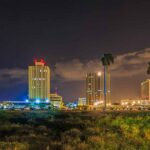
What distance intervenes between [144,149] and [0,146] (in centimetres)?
687

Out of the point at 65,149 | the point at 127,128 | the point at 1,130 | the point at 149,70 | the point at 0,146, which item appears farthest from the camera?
the point at 149,70

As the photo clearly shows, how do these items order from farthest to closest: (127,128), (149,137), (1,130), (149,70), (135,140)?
(149,70) → (1,130) → (127,128) → (149,137) → (135,140)

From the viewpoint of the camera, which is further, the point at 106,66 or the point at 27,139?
the point at 106,66

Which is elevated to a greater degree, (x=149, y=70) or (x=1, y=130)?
(x=149, y=70)

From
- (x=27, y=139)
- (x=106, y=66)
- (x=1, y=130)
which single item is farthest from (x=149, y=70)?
(x=27, y=139)

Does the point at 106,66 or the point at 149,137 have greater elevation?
the point at 106,66

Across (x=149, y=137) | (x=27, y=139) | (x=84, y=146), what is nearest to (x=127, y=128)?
(x=149, y=137)

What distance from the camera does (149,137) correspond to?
24938 mm

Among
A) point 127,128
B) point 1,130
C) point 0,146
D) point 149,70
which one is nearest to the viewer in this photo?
point 0,146

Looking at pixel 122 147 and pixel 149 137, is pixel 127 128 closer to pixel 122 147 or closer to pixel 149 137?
pixel 149 137

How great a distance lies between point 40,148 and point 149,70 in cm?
10328

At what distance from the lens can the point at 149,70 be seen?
395ft

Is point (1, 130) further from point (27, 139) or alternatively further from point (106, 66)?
point (106, 66)

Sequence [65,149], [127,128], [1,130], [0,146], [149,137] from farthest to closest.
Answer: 1. [1,130]
2. [127,128]
3. [149,137]
4. [0,146]
5. [65,149]
